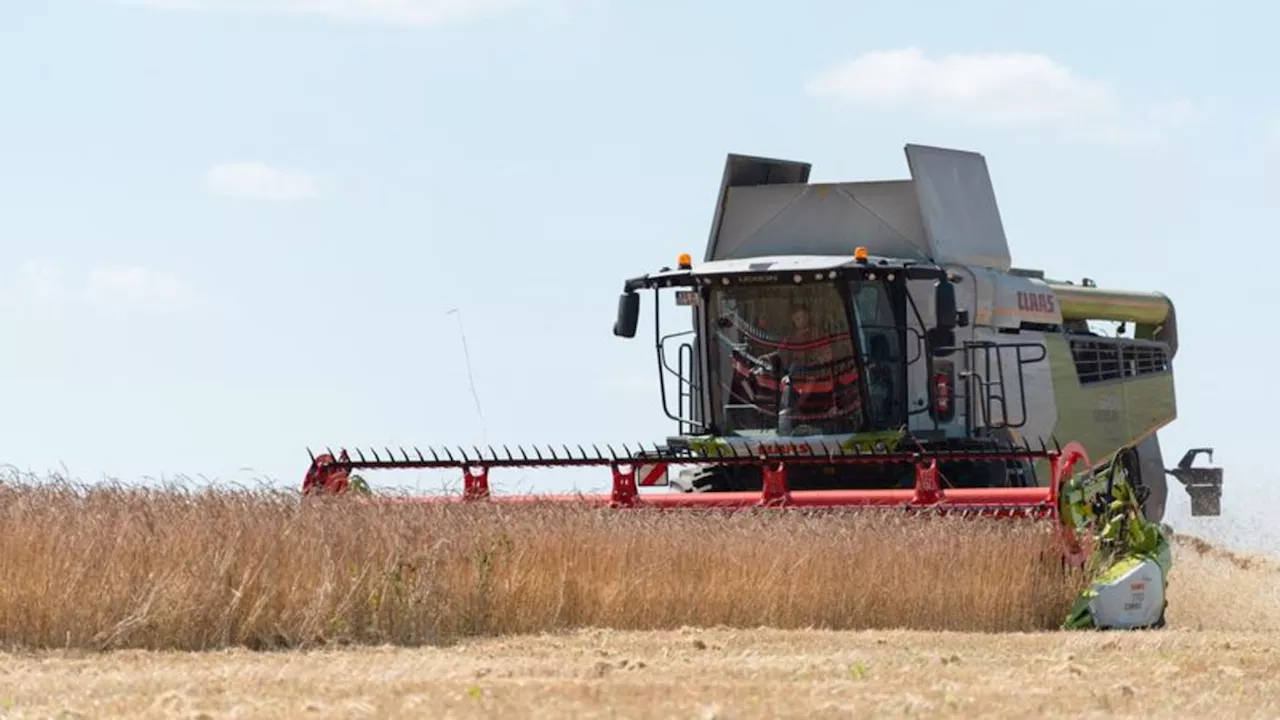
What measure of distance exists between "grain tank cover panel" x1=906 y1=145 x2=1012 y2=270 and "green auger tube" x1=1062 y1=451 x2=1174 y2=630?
2936 mm

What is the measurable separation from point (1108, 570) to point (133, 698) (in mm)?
6238

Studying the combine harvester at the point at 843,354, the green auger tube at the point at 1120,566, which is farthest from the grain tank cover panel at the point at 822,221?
the green auger tube at the point at 1120,566

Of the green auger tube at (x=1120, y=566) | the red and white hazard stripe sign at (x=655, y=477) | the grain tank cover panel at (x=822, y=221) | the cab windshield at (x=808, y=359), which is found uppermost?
the grain tank cover panel at (x=822, y=221)

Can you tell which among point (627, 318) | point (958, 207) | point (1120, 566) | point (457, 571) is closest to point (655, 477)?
point (627, 318)

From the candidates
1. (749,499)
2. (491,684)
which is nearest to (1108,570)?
(749,499)

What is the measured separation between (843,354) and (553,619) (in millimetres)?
3807

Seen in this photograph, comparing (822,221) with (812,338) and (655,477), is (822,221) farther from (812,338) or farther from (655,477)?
(655,477)

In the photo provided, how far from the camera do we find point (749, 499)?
44.3ft

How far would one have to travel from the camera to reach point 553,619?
39.0 ft

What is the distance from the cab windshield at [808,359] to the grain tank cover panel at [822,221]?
25.7 inches

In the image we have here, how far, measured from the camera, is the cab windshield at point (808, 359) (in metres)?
14.9

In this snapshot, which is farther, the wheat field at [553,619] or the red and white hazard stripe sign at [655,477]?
the red and white hazard stripe sign at [655,477]

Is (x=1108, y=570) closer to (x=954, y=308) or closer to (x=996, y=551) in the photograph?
(x=996, y=551)

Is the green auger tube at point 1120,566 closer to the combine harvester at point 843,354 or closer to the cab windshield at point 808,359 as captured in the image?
the combine harvester at point 843,354
